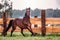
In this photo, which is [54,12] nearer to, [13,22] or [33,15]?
[33,15]

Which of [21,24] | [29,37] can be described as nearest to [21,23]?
[21,24]

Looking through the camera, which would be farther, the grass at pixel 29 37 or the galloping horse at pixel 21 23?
the galloping horse at pixel 21 23

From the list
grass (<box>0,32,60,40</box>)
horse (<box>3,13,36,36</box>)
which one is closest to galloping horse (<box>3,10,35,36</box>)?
horse (<box>3,13,36,36</box>)

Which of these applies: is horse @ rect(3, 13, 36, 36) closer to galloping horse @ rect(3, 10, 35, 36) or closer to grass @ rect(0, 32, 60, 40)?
galloping horse @ rect(3, 10, 35, 36)

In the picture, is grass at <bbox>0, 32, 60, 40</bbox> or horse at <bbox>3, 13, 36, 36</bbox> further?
horse at <bbox>3, 13, 36, 36</bbox>

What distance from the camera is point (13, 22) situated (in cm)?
721

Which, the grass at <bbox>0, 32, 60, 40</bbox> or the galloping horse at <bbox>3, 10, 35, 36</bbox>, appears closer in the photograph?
the grass at <bbox>0, 32, 60, 40</bbox>

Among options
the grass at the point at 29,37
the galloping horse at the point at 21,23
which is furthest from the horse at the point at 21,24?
the grass at the point at 29,37

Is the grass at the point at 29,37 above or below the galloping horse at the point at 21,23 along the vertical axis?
below

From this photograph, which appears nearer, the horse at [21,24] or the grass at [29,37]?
the grass at [29,37]

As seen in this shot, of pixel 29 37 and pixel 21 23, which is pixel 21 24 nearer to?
pixel 21 23

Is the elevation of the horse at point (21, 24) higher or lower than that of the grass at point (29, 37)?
higher

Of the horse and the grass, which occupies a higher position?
the horse

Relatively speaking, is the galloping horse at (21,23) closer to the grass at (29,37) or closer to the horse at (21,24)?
the horse at (21,24)
